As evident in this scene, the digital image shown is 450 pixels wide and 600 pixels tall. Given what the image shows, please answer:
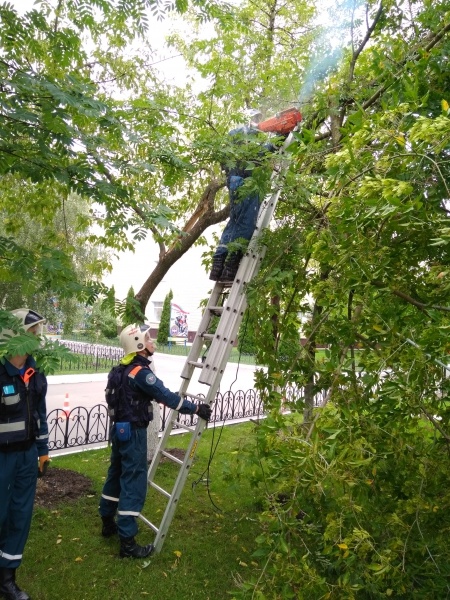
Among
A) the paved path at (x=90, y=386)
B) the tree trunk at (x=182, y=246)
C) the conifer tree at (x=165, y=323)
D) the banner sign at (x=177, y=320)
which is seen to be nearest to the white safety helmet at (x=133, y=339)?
the tree trunk at (x=182, y=246)

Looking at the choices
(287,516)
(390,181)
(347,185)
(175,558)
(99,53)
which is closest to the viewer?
(390,181)

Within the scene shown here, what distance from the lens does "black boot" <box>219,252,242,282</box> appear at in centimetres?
415

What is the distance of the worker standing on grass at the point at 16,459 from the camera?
11.2 feet

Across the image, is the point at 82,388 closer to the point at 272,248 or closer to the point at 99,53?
the point at 99,53

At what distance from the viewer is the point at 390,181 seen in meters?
1.80

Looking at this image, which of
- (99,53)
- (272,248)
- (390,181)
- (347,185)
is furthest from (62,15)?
(390,181)

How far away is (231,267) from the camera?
13.8ft

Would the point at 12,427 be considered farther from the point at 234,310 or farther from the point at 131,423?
the point at 234,310

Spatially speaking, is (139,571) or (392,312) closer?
(392,312)

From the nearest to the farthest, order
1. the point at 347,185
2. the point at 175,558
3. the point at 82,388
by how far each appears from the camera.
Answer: the point at 347,185, the point at 175,558, the point at 82,388

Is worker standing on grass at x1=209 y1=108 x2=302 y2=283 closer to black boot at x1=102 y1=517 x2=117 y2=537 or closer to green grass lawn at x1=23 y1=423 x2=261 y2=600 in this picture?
green grass lawn at x1=23 y1=423 x2=261 y2=600

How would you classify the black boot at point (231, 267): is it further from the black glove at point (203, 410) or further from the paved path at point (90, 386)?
the paved path at point (90, 386)

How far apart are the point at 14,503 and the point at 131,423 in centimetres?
108

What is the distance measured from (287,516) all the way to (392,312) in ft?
3.51
